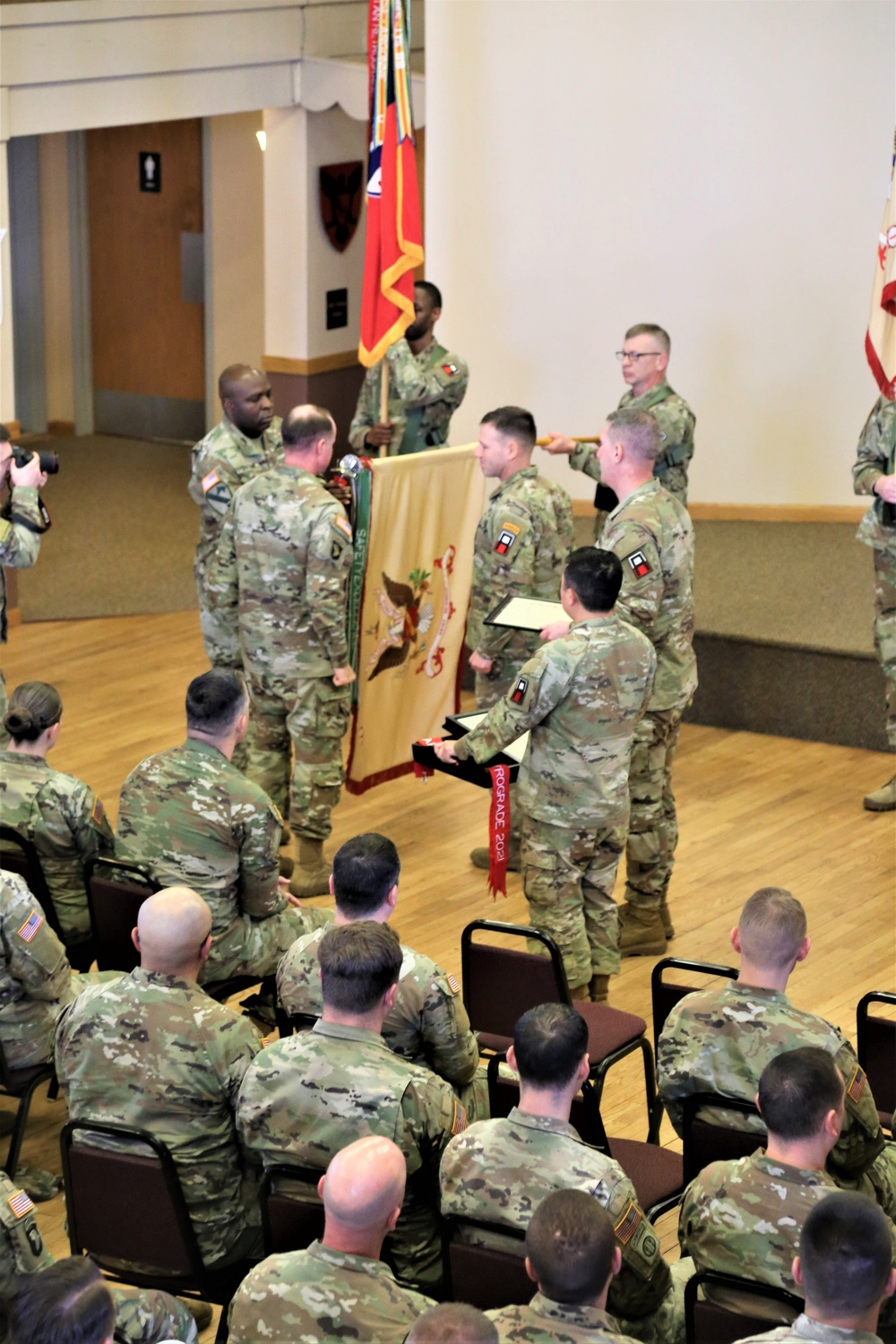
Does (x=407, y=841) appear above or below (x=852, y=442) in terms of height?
below

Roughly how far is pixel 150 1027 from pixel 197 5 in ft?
25.7

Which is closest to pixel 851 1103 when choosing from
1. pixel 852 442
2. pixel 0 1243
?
pixel 0 1243

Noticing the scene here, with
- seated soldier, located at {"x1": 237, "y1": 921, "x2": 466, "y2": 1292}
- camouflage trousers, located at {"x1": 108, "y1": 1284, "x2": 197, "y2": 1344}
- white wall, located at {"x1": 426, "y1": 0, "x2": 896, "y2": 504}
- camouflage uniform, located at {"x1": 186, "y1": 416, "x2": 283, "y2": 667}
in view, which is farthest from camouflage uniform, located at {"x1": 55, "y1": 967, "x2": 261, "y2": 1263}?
white wall, located at {"x1": 426, "y1": 0, "x2": 896, "y2": 504}

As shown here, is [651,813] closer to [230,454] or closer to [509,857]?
[509,857]

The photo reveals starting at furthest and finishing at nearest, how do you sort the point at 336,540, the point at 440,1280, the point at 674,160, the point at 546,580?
the point at 674,160, the point at 546,580, the point at 336,540, the point at 440,1280

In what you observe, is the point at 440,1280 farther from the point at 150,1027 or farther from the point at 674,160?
the point at 674,160

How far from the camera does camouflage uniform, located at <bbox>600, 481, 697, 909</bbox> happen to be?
17.5 ft

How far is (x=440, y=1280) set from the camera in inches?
134

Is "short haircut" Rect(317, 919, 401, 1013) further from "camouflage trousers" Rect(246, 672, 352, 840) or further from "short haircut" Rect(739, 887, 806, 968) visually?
"camouflage trousers" Rect(246, 672, 352, 840)

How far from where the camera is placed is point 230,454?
6.53m

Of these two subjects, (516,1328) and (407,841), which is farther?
(407,841)

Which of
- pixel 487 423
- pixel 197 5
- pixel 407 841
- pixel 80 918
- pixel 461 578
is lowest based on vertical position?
pixel 407 841

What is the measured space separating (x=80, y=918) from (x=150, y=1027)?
133cm

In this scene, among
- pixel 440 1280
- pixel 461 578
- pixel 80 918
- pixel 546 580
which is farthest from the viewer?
pixel 461 578
